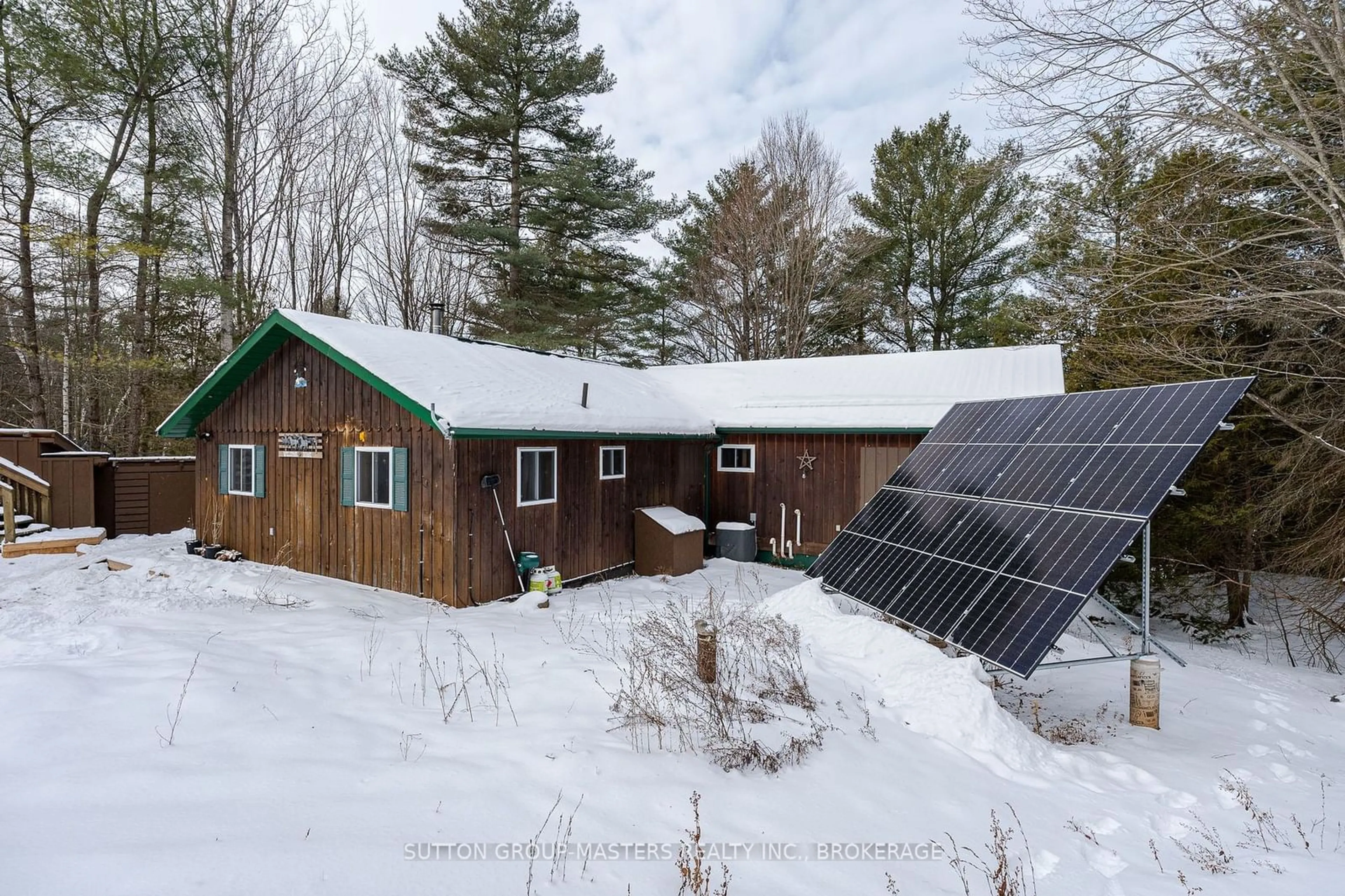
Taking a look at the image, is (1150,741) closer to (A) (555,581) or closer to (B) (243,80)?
(A) (555,581)

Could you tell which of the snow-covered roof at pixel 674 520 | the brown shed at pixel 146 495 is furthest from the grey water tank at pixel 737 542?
the brown shed at pixel 146 495

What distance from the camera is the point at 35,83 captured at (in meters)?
12.5

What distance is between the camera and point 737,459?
41.8 feet

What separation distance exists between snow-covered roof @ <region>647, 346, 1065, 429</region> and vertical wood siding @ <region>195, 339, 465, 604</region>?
21.0ft

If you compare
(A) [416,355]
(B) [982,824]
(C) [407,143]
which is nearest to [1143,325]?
(B) [982,824]

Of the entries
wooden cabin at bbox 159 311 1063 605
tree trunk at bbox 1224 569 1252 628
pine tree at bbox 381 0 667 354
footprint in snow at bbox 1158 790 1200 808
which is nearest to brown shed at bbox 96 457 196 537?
wooden cabin at bbox 159 311 1063 605

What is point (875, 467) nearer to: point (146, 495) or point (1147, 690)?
point (1147, 690)

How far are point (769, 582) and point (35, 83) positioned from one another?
1793 cm

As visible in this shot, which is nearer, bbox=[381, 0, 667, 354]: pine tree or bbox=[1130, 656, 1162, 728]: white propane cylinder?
bbox=[1130, 656, 1162, 728]: white propane cylinder

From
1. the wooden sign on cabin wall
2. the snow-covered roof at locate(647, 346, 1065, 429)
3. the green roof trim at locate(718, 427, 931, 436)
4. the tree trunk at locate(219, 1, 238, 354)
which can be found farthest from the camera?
the tree trunk at locate(219, 1, 238, 354)

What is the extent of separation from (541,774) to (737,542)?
878 cm

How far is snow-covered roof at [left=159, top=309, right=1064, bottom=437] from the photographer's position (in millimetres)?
7949

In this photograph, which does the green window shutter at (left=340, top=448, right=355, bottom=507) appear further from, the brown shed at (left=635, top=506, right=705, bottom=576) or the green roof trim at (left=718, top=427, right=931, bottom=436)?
the green roof trim at (left=718, top=427, right=931, bottom=436)

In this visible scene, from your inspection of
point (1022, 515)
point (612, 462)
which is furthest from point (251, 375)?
point (1022, 515)
